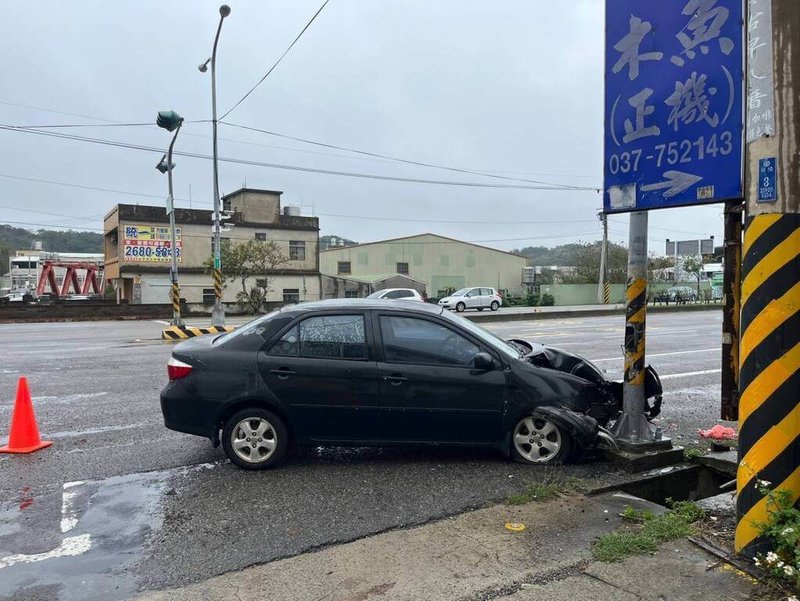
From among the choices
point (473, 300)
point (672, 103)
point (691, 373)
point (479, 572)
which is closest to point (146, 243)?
point (473, 300)

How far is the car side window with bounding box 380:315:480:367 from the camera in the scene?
5.23 metres

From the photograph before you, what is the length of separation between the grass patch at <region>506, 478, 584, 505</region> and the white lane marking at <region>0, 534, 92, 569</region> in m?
3.02

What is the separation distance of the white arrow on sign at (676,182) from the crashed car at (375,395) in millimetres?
1834

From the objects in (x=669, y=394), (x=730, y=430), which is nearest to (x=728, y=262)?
(x=730, y=430)

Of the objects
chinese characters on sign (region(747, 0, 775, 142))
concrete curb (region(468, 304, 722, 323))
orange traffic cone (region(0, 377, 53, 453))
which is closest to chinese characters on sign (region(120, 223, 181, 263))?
concrete curb (region(468, 304, 722, 323))

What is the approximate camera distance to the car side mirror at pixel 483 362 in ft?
16.8

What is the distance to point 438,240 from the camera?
59.6 m

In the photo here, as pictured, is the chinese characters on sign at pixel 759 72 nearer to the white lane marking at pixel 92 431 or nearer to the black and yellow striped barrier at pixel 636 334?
the black and yellow striped barrier at pixel 636 334

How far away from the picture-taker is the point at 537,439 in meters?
5.22

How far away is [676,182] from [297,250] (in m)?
42.6

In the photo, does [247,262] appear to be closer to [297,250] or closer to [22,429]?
[297,250]

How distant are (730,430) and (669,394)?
249 centimetres

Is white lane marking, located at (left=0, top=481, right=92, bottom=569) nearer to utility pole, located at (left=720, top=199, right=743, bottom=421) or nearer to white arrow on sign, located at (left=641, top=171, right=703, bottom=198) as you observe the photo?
utility pole, located at (left=720, top=199, right=743, bottom=421)

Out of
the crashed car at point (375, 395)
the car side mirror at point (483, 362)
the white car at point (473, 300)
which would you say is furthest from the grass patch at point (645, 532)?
the white car at point (473, 300)
